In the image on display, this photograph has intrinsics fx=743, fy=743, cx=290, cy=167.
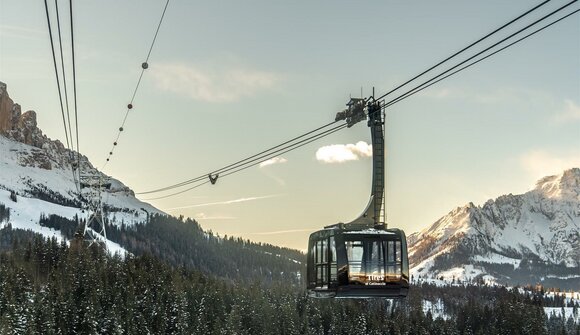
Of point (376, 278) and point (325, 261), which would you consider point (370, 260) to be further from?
point (325, 261)

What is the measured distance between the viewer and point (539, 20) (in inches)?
627

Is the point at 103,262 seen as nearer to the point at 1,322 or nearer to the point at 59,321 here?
the point at 59,321

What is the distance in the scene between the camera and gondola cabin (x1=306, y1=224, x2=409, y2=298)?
30.2m

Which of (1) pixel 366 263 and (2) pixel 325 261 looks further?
(2) pixel 325 261

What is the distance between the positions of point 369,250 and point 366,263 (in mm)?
550

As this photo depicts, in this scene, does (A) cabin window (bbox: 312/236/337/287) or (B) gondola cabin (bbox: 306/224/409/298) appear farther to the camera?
(A) cabin window (bbox: 312/236/337/287)

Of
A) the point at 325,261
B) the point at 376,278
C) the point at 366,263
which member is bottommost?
the point at 376,278

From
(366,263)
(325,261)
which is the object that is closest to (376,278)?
(366,263)

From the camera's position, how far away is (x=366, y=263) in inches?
1203

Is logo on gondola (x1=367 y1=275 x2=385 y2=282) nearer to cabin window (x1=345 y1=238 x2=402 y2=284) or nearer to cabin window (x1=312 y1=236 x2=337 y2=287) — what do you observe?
cabin window (x1=345 y1=238 x2=402 y2=284)

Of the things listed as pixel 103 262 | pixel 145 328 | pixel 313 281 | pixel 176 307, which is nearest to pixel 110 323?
pixel 145 328

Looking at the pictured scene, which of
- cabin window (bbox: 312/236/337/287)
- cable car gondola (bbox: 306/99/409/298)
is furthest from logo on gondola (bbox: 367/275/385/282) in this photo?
cabin window (bbox: 312/236/337/287)

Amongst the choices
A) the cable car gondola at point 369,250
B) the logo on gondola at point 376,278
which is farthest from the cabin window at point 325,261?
the logo on gondola at point 376,278

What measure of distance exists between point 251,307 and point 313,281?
167 m
